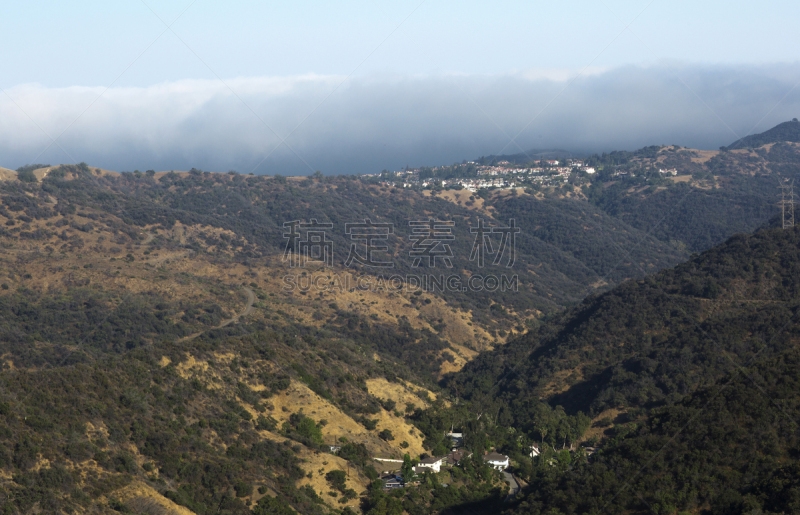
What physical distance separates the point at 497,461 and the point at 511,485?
2.41 meters

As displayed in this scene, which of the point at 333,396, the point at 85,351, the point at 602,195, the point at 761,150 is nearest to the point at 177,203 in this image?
the point at 85,351

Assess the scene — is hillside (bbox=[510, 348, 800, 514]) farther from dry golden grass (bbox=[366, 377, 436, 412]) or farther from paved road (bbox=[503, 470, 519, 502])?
dry golden grass (bbox=[366, 377, 436, 412])

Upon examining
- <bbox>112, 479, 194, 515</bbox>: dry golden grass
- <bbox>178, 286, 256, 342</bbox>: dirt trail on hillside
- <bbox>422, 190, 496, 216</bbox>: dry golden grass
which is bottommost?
<bbox>178, 286, 256, 342</bbox>: dirt trail on hillside

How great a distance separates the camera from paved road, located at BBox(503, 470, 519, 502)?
40594 mm

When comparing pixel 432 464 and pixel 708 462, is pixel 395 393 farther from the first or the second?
pixel 708 462

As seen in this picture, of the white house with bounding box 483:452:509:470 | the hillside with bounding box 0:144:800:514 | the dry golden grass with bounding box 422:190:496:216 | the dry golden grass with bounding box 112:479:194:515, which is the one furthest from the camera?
the dry golden grass with bounding box 422:190:496:216

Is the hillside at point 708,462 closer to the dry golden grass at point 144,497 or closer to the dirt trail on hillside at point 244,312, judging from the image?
the dry golden grass at point 144,497

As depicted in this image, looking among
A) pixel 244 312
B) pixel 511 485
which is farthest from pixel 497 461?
pixel 244 312

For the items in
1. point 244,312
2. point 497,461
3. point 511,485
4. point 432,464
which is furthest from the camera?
point 244,312

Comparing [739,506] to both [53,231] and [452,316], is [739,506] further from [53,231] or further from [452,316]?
[53,231]

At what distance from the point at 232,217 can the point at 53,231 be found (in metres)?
34.2

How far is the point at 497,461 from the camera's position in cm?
4528

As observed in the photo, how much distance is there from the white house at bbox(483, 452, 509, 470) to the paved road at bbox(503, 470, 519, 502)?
47cm

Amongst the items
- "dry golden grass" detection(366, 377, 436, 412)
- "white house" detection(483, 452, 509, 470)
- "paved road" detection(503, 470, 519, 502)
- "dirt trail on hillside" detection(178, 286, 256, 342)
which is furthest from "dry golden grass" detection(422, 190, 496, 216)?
"paved road" detection(503, 470, 519, 502)
